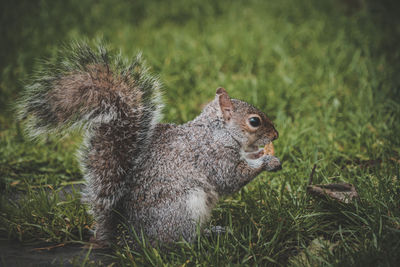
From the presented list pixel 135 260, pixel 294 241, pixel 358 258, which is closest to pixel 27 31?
pixel 135 260

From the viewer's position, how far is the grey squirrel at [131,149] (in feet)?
5.30

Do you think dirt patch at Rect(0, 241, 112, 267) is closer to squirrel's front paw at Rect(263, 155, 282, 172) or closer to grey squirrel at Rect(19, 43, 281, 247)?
grey squirrel at Rect(19, 43, 281, 247)

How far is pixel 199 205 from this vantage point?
1.63m

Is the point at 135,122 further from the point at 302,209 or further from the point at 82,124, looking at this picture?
the point at 302,209

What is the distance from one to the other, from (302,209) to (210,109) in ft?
2.04

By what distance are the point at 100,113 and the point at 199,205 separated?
1.77ft

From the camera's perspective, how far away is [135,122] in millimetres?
1666

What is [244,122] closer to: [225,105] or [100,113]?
[225,105]

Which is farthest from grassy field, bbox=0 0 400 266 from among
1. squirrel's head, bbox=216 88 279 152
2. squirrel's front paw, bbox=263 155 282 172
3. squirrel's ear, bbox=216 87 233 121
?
squirrel's ear, bbox=216 87 233 121

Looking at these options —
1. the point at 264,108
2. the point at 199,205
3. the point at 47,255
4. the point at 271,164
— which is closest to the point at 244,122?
the point at 271,164

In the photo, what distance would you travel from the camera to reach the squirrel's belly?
162 cm

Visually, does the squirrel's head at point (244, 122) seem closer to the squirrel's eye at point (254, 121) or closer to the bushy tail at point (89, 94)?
the squirrel's eye at point (254, 121)

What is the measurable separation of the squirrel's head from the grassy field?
27 centimetres

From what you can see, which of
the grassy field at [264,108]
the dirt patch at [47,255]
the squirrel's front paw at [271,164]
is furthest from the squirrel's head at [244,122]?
the dirt patch at [47,255]
